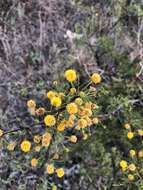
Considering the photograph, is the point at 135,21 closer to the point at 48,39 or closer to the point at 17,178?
the point at 48,39

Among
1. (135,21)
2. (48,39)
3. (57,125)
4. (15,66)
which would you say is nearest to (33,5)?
(48,39)

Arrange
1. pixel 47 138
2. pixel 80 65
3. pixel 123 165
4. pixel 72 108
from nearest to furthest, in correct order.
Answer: pixel 72 108, pixel 47 138, pixel 123 165, pixel 80 65

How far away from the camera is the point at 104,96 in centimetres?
352

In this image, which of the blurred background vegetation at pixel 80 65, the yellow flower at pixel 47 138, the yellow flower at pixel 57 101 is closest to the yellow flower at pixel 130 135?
the blurred background vegetation at pixel 80 65

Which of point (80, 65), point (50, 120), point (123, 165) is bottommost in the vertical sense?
point (123, 165)

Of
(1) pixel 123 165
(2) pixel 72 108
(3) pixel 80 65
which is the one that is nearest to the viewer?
(2) pixel 72 108

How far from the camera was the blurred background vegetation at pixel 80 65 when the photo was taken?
10.8 ft

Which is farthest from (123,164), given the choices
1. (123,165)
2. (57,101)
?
(57,101)

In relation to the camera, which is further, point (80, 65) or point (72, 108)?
point (80, 65)

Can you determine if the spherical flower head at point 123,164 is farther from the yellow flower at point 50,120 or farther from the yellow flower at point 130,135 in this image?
the yellow flower at point 50,120

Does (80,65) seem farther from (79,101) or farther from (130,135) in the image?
(79,101)

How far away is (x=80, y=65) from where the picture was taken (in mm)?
3717

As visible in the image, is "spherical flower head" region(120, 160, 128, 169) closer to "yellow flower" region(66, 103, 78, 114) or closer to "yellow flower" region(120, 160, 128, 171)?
"yellow flower" region(120, 160, 128, 171)

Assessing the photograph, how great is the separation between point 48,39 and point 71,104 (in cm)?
152
